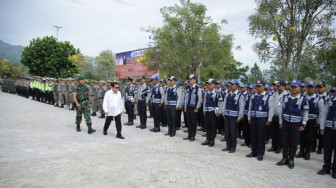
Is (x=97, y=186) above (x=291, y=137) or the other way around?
the other way around

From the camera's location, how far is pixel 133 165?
6.20 metres

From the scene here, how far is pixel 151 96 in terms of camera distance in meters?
11.8

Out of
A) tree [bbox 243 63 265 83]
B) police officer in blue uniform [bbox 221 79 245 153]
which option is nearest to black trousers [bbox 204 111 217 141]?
police officer in blue uniform [bbox 221 79 245 153]

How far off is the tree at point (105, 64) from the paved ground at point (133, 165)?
7895 centimetres

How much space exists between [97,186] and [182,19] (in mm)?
18701

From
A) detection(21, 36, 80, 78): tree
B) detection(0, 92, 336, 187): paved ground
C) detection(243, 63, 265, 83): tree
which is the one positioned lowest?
detection(0, 92, 336, 187): paved ground

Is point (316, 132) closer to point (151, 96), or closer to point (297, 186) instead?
point (297, 186)

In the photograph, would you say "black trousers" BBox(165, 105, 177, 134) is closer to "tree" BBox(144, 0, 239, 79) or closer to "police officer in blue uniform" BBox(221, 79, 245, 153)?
"police officer in blue uniform" BBox(221, 79, 245, 153)

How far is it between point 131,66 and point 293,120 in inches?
1052

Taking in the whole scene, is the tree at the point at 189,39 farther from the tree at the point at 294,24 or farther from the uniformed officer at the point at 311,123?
the uniformed officer at the point at 311,123

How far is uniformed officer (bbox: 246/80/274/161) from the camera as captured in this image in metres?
7.20

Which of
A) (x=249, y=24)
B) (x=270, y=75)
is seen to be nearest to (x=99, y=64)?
(x=270, y=75)

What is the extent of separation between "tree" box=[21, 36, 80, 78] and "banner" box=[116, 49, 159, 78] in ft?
44.6

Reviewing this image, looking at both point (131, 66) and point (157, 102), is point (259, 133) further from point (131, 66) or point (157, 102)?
point (131, 66)
